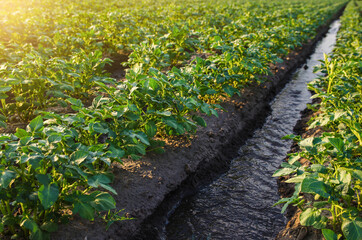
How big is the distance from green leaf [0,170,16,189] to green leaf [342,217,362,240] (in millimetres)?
2540

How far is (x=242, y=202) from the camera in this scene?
366cm

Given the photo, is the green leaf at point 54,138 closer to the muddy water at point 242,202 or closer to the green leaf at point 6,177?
the green leaf at point 6,177

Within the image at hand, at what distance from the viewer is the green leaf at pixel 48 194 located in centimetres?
206

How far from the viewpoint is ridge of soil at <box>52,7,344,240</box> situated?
9.13ft

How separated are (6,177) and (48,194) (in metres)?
0.30

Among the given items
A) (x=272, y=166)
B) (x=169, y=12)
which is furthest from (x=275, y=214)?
(x=169, y=12)

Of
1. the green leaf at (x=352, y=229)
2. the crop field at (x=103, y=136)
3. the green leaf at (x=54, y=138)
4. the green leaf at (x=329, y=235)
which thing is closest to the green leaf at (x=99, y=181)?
the crop field at (x=103, y=136)

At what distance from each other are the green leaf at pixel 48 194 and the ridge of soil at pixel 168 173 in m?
0.56

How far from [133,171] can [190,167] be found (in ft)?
2.79

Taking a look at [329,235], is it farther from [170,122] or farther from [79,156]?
[79,156]

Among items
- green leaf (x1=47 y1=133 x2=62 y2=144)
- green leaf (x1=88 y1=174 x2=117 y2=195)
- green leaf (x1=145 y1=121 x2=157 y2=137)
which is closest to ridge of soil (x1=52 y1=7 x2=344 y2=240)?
green leaf (x1=145 y1=121 x2=157 y2=137)

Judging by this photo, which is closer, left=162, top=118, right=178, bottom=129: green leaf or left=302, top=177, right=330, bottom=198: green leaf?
left=302, top=177, right=330, bottom=198: green leaf

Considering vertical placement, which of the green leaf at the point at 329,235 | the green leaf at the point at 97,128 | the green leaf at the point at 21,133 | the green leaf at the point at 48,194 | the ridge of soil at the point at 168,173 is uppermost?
the green leaf at the point at 21,133

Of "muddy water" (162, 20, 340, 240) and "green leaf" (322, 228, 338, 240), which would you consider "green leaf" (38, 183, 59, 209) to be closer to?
"muddy water" (162, 20, 340, 240)
